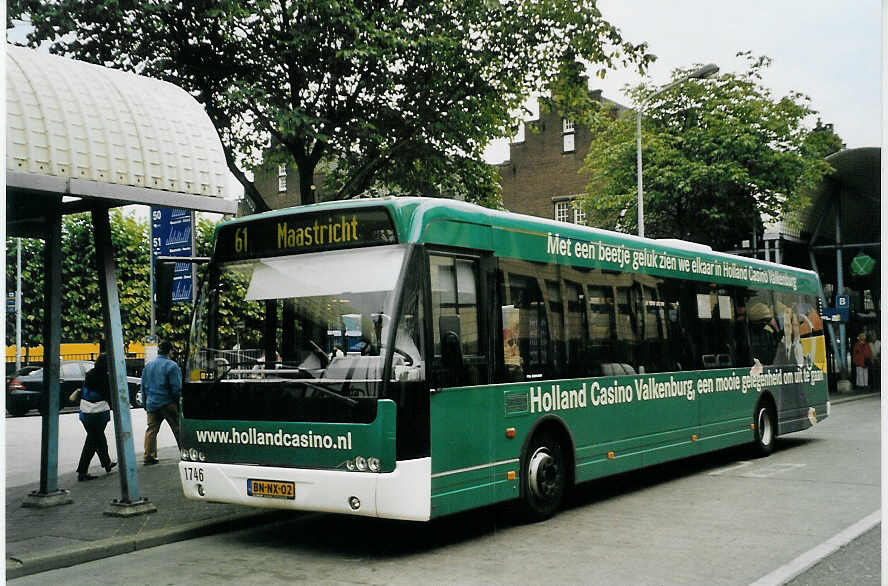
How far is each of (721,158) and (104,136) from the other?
19.2m

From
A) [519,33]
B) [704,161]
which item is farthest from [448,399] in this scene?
[704,161]

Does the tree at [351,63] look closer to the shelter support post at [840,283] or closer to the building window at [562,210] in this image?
the shelter support post at [840,283]

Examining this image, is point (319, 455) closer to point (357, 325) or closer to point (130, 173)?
point (357, 325)

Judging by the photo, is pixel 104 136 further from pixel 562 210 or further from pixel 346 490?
pixel 562 210

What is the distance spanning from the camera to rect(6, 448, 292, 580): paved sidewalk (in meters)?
7.39

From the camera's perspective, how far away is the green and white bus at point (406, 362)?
722 cm

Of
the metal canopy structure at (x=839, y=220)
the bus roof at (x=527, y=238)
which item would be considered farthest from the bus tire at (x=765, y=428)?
the metal canopy structure at (x=839, y=220)

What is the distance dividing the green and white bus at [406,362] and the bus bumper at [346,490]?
1 centimetres

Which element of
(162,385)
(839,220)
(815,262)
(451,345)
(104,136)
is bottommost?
(162,385)

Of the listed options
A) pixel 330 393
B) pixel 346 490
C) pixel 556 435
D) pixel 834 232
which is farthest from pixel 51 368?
pixel 834 232

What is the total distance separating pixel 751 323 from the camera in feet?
45.2

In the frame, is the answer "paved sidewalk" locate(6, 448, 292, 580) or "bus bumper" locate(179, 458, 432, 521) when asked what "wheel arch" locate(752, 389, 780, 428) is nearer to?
"paved sidewalk" locate(6, 448, 292, 580)

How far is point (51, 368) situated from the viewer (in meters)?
9.74

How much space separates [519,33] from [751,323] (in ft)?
17.9
